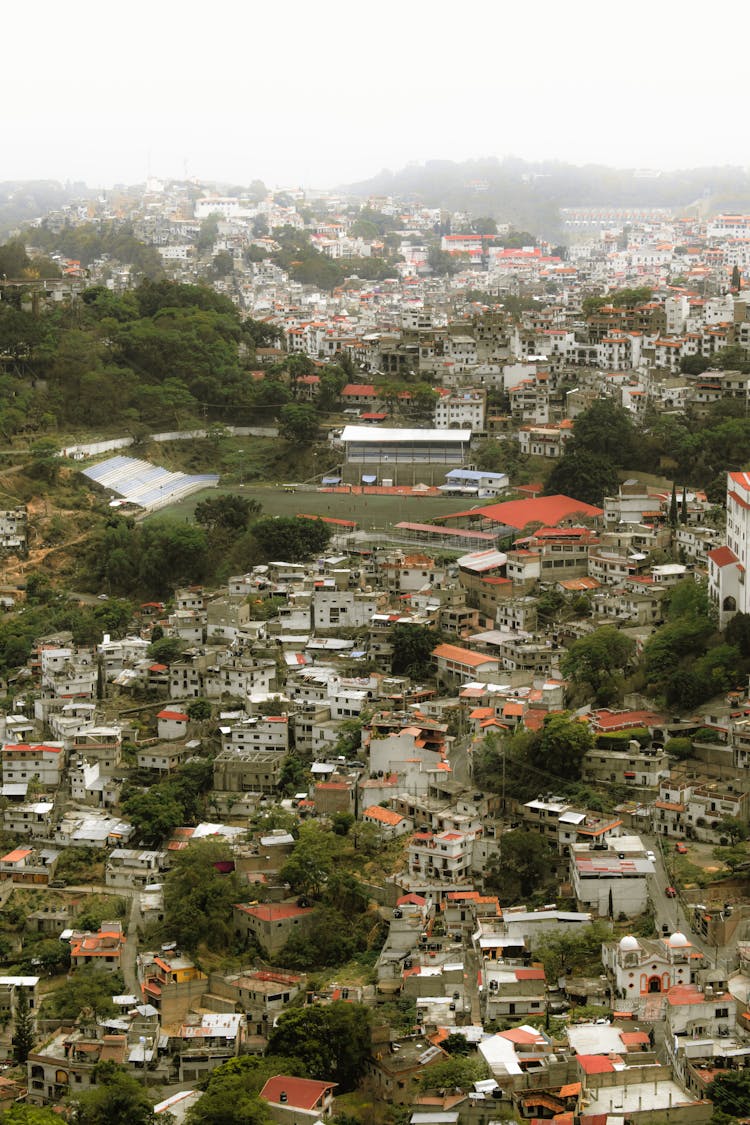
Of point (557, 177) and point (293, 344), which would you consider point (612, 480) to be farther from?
point (557, 177)

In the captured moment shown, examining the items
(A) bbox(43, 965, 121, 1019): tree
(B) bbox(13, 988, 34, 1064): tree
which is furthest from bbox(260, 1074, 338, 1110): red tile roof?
(B) bbox(13, 988, 34, 1064): tree

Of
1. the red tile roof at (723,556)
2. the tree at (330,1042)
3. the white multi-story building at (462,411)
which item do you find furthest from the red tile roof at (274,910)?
the white multi-story building at (462,411)

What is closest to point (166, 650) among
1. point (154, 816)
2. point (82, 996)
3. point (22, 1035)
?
point (154, 816)

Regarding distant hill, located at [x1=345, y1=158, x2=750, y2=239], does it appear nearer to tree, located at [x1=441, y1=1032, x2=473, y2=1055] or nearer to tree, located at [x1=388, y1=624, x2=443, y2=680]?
tree, located at [x1=388, y1=624, x2=443, y2=680]

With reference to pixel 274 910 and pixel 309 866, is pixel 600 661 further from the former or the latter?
pixel 274 910

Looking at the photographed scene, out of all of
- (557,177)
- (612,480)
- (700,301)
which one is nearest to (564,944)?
(612,480)

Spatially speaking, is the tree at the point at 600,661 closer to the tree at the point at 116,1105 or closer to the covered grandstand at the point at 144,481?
the tree at the point at 116,1105
